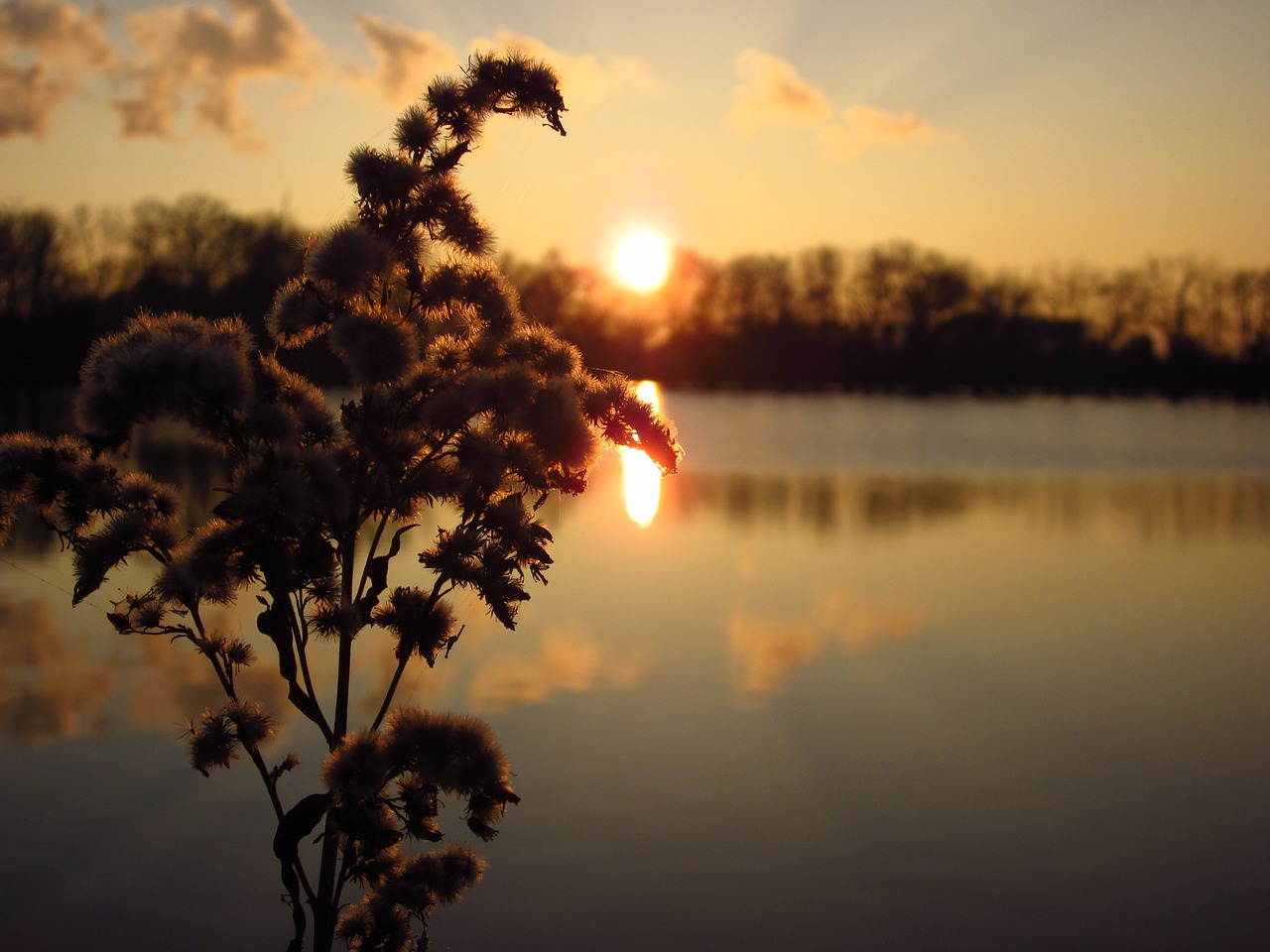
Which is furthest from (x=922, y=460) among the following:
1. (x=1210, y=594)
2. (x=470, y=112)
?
(x=470, y=112)

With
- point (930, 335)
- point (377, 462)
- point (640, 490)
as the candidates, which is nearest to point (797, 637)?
point (377, 462)

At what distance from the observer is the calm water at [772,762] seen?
5.58 meters

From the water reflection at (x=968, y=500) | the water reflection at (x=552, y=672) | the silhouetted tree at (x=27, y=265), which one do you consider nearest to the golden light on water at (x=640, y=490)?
the water reflection at (x=968, y=500)

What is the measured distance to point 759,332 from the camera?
118562 millimetres

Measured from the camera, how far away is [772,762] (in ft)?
25.8

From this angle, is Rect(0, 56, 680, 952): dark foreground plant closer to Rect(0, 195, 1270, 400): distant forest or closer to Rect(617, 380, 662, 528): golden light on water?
Rect(617, 380, 662, 528): golden light on water

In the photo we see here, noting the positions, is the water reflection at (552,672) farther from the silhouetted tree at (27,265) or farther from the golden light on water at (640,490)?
the silhouetted tree at (27,265)

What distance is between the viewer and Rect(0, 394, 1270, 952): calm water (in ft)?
18.3

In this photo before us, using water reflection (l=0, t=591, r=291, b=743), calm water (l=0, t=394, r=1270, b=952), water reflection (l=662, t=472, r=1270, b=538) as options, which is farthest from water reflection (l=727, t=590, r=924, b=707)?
water reflection (l=662, t=472, r=1270, b=538)

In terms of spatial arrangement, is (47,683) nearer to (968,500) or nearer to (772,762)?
(772,762)

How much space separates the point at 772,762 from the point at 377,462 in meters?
5.42

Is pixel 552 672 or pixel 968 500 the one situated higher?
pixel 968 500

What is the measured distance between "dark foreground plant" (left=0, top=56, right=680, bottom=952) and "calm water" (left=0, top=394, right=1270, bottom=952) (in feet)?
8.35

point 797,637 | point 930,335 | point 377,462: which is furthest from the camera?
point 930,335
